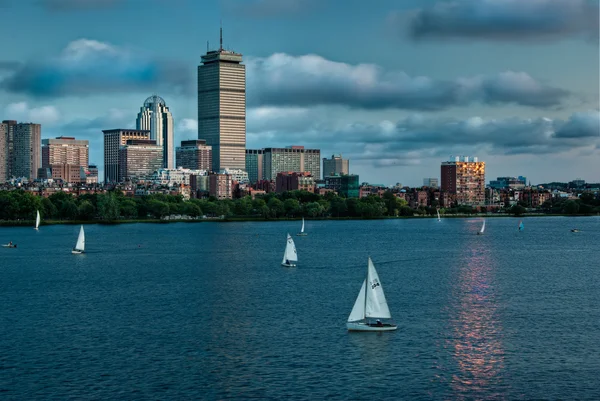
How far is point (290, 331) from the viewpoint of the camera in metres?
61.2

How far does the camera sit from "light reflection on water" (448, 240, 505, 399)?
158 ft

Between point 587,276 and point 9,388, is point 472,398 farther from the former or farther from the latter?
point 587,276

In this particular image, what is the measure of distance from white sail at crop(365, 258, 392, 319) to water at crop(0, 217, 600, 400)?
1.66 meters

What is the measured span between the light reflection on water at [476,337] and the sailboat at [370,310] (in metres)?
4.88

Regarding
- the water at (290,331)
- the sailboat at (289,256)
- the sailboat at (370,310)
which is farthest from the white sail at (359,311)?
the sailboat at (289,256)

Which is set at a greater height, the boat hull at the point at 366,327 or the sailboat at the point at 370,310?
the sailboat at the point at 370,310

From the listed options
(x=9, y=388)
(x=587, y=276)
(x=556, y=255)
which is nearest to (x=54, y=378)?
(x=9, y=388)

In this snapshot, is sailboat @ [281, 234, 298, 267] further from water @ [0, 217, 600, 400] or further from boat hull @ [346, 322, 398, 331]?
boat hull @ [346, 322, 398, 331]

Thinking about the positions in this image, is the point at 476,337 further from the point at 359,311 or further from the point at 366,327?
the point at 359,311

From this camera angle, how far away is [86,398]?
44.9 m

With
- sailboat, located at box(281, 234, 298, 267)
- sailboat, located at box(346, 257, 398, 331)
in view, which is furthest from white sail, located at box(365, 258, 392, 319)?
sailboat, located at box(281, 234, 298, 267)

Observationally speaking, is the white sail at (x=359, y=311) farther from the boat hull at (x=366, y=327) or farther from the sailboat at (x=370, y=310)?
the boat hull at (x=366, y=327)

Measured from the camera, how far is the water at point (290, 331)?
156 feet

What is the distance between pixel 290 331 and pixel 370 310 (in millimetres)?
5838
